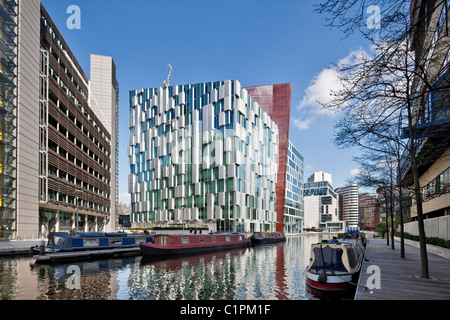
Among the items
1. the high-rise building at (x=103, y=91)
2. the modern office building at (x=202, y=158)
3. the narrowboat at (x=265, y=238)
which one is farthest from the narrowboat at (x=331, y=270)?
the high-rise building at (x=103, y=91)

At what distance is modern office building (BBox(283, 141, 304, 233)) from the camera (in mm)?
99306

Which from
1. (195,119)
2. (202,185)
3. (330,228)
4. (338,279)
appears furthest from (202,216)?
(330,228)

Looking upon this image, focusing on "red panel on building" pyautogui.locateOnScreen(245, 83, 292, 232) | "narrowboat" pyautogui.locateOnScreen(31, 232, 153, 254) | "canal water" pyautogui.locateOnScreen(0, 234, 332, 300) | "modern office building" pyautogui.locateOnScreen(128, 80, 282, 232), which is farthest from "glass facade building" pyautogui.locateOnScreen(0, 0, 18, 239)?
"red panel on building" pyautogui.locateOnScreen(245, 83, 292, 232)

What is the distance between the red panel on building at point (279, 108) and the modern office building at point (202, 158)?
91.0 inches

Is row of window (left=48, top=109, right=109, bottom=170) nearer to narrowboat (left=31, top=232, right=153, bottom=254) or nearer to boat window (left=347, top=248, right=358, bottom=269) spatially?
narrowboat (left=31, top=232, right=153, bottom=254)

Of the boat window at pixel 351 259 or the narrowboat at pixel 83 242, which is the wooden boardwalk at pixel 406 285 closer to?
the boat window at pixel 351 259

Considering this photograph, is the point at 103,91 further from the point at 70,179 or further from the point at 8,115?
the point at 8,115

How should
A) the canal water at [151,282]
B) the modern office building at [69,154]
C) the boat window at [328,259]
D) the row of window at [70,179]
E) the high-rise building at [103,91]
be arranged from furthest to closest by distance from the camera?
the high-rise building at [103,91]
the row of window at [70,179]
the modern office building at [69,154]
the boat window at [328,259]
the canal water at [151,282]

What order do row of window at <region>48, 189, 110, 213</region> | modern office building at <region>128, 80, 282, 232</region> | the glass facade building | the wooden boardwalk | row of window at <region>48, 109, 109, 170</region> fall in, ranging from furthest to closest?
modern office building at <region>128, 80, 282, 232</region> → row of window at <region>48, 109, 109, 170</region> → row of window at <region>48, 189, 110, 213</region> → the glass facade building → the wooden boardwalk

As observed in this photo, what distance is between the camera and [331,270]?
1423 cm

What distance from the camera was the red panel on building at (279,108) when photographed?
83.6 m

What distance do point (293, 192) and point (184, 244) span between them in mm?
78636

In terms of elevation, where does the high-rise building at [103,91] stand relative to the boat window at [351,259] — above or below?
above

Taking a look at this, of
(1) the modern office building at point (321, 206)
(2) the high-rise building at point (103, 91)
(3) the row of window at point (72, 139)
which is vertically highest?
(2) the high-rise building at point (103, 91)
